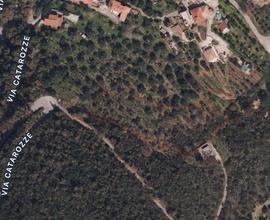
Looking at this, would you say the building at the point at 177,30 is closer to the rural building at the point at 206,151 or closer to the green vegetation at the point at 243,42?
the green vegetation at the point at 243,42

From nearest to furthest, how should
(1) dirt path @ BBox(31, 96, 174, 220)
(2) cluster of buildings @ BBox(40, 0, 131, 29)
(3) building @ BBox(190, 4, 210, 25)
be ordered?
(1) dirt path @ BBox(31, 96, 174, 220), (2) cluster of buildings @ BBox(40, 0, 131, 29), (3) building @ BBox(190, 4, 210, 25)

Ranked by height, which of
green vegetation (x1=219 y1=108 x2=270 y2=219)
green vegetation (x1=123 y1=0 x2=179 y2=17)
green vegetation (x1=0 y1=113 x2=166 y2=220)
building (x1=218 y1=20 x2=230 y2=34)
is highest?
green vegetation (x1=123 y1=0 x2=179 y2=17)

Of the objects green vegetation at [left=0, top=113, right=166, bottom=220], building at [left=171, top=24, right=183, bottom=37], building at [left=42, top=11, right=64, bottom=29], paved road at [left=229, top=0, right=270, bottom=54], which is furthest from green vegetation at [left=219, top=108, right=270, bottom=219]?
building at [left=42, top=11, right=64, bottom=29]

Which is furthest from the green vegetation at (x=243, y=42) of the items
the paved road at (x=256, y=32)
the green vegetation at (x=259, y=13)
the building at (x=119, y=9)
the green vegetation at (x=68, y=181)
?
the green vegetation at (x=68, y=181)

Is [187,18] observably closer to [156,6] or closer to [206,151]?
[156,6]

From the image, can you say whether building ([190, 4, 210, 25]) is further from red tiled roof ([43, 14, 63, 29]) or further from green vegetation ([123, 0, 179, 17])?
red tiled roof ([43, 14, 63, 29])

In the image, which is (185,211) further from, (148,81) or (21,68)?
(21,68)

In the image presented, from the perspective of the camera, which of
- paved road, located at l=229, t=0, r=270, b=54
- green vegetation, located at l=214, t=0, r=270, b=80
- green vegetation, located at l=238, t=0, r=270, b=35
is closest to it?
green vegetation, located at l=214, t=0, r=270, b=80

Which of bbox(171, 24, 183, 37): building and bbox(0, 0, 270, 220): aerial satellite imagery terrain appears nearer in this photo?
bbox(0, 0, 270, 220): aerial satellite imagery terrain
